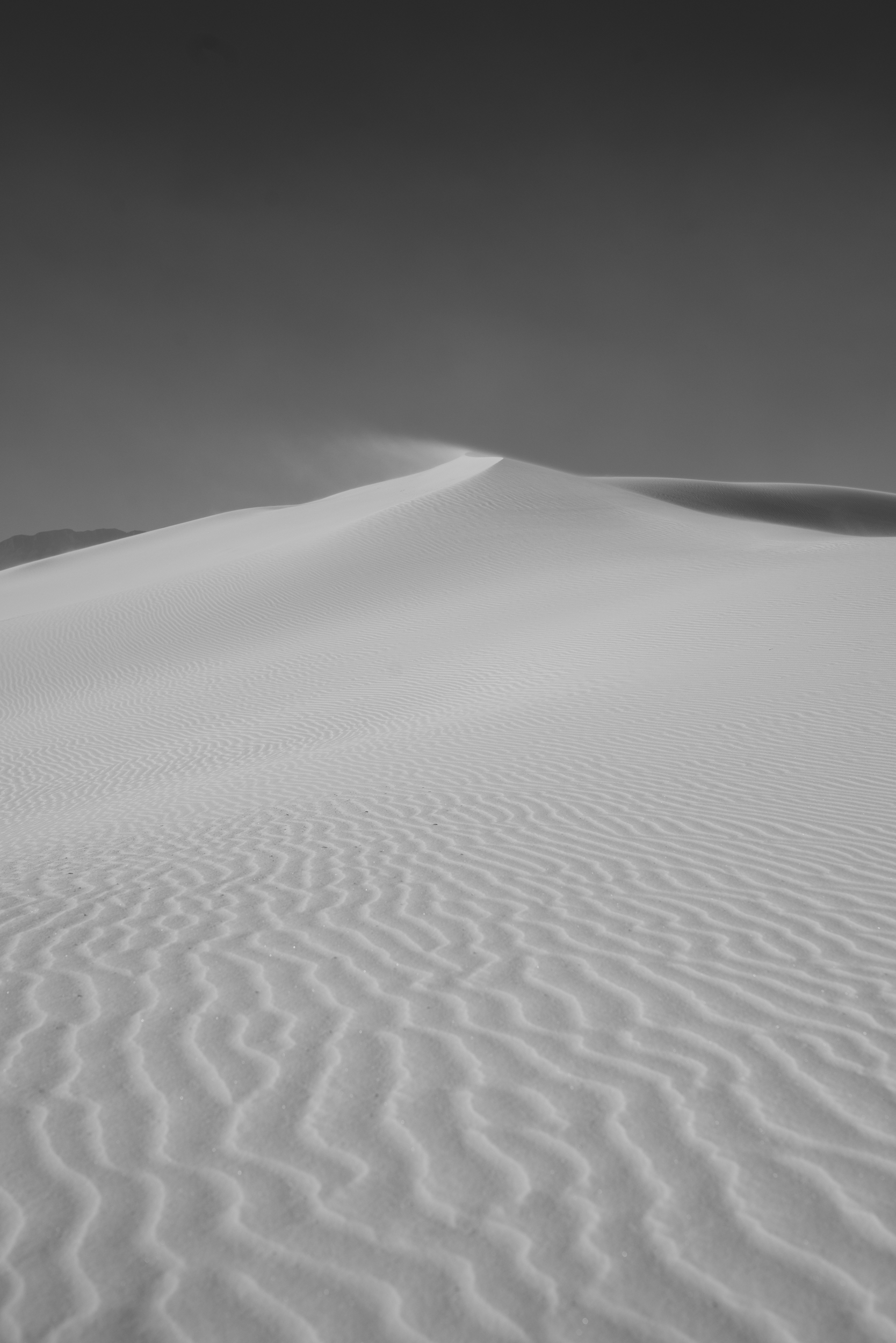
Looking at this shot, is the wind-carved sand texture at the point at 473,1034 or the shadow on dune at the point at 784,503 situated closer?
the wind-carved sand texture at the point at 473,1034

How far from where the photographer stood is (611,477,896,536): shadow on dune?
43.5 meters

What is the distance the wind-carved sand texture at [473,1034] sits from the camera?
2355 mm

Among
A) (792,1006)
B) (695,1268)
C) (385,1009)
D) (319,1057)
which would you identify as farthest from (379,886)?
(695,1268)

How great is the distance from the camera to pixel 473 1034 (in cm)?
367

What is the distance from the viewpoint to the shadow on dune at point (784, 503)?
43531mm

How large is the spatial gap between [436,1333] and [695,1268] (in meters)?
0.70

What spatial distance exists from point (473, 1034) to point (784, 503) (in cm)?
4966

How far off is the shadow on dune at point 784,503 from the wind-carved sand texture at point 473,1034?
1304 inches

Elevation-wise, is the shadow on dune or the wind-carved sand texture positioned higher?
the shadow on dune

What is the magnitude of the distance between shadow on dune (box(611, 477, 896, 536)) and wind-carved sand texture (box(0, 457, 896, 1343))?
3311cm

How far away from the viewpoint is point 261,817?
8.38 m

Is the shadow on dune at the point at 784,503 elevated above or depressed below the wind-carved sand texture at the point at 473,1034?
above

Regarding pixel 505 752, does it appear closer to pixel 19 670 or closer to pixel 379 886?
pixel 379 886

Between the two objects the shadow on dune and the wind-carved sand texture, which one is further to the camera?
the shadow on dune
